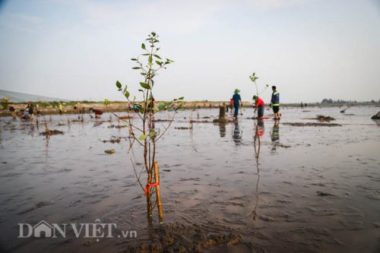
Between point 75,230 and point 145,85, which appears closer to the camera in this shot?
point 145,85

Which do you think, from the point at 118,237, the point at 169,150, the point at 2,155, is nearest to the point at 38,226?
the point at 118,237

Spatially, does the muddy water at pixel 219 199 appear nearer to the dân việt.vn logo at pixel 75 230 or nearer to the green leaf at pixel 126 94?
the dân việt.vn logo at pixel 75 230

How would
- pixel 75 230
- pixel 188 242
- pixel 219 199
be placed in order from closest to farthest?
1. pixel 188 242
2. pixel 75 230
3. pixel 219 199

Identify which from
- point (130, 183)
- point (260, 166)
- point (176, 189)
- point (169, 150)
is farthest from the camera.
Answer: point (169, 150)

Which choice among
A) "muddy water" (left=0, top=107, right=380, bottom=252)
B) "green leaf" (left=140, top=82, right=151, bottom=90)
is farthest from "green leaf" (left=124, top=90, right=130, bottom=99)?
"muddy water" (left=0, top=107, right=380, bottom=252)

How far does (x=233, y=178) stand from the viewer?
18.8 feet

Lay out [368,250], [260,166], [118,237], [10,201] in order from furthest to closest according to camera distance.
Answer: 1. [260,166]
2. [10,201]
3. [118,237]
4. [368,250]

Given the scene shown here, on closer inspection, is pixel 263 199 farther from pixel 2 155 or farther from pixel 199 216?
pixel 2 155

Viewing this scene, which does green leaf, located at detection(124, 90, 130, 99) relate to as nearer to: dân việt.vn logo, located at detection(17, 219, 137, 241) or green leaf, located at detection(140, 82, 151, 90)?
green leaf, located at detection(140, 82, 151, 90)

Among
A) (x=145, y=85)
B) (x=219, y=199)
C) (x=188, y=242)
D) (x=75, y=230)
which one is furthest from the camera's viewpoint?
(x=219, y=199)

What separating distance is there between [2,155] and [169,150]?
244 inches

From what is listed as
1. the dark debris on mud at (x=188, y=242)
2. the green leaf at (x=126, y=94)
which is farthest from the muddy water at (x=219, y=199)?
the green leaf at (x=126, y=94)

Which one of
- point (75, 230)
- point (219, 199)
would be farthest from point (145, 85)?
point (219, 199)

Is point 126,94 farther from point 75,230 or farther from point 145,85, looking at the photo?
point 75,230
